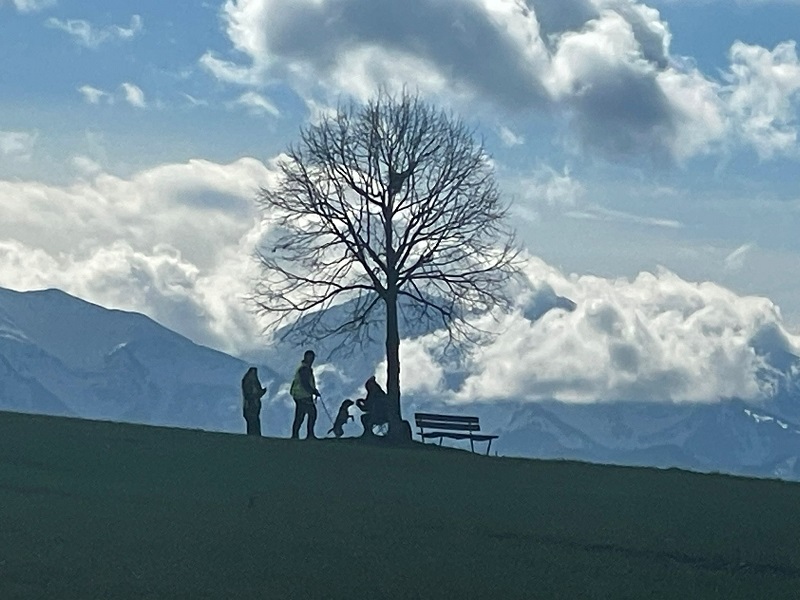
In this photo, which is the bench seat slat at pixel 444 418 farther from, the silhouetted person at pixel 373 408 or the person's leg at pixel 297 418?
the person's leg at pixel 297 418

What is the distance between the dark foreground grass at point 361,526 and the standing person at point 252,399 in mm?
5796

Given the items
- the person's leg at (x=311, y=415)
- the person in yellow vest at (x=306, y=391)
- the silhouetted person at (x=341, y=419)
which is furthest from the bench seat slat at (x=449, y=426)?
the person in yellow vest at (x=306, y=391)

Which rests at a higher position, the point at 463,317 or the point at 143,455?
the point at 463,317

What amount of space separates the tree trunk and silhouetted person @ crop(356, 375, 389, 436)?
2.81 ft

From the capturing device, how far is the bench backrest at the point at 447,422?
1855 inches

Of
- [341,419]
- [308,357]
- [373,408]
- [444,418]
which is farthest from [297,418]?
[444,418]

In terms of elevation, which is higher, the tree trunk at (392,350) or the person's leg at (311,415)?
the tree trunk at (392,350)

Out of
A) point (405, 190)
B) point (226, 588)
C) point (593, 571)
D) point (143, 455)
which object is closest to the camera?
point (226, 588)

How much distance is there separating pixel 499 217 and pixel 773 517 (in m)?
23.7

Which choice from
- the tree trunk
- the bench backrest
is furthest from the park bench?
the tree trunk

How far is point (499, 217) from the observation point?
50219mm

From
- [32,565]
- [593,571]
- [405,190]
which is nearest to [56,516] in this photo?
[32,565]

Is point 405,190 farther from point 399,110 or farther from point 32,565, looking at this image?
point 32,565

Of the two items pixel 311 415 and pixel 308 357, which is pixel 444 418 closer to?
pixel 311 415
